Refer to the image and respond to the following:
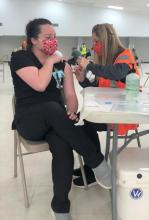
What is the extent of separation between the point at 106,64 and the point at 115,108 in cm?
77

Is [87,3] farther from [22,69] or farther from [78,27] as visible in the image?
[22,69]

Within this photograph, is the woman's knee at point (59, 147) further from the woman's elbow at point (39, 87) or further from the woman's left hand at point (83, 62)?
the woman's left hand at point (83, 62)

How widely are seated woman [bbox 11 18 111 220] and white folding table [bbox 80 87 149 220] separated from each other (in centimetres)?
14

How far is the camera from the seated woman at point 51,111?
160cm

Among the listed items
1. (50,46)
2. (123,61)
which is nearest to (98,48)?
(123,61)

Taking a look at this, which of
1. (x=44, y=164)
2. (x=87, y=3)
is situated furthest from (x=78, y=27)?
(x=44, y=164)

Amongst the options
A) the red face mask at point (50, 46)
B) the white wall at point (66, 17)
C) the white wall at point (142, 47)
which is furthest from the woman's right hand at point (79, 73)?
the white wall at point (142, 47)

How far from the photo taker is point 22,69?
5.74 ft

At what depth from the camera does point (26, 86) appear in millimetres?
1812

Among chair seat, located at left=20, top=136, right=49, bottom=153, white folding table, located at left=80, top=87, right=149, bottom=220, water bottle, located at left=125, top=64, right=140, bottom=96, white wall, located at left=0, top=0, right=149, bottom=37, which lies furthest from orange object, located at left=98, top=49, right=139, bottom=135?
white wall, located at left=0, top=0, right=149, bottom=37

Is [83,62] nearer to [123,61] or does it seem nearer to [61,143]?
[123,61]

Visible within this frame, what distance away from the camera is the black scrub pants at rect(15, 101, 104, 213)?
1.59m

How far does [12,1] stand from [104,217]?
12691 millimetres

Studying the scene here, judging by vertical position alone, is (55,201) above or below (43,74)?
below
